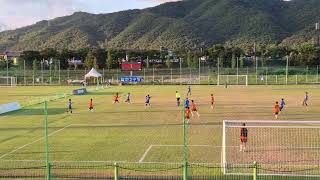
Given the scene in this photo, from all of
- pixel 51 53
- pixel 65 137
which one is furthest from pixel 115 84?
pixel 65 137

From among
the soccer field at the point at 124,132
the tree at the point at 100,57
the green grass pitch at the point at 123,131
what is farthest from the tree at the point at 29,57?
the soccer field at the point at 124,132

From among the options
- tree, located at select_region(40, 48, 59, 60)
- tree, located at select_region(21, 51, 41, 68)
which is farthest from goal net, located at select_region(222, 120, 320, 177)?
tree, located at select_region(40, 48, 59, 60)

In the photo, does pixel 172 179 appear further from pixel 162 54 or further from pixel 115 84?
pixel 162 54

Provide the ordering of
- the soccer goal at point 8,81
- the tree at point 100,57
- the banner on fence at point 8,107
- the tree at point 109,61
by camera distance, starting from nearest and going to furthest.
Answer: the banner on fence at point 8,107 < the soccer goal at point 8,81 < the tree at point 109,61 < the tree at point 100,57

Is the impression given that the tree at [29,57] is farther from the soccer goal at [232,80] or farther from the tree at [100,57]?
the soccer goal at [232,80]

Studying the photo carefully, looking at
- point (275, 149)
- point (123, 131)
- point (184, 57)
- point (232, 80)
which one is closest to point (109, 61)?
point (184, 57)

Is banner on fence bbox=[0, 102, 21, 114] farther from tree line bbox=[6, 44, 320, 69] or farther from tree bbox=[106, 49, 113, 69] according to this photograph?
tree bbox=[106, 49, 113, 69]

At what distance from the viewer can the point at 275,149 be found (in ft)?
73.3

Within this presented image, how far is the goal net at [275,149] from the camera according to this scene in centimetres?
1798

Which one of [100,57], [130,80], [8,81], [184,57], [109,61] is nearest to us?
[130,80]

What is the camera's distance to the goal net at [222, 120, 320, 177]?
18.0m

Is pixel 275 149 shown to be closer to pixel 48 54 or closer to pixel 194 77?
pixel 194 77

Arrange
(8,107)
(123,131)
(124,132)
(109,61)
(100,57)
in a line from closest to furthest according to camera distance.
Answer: (124,132) → (123,131) → (8,107) → (109,61) → (100,57)

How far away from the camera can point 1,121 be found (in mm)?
35625
